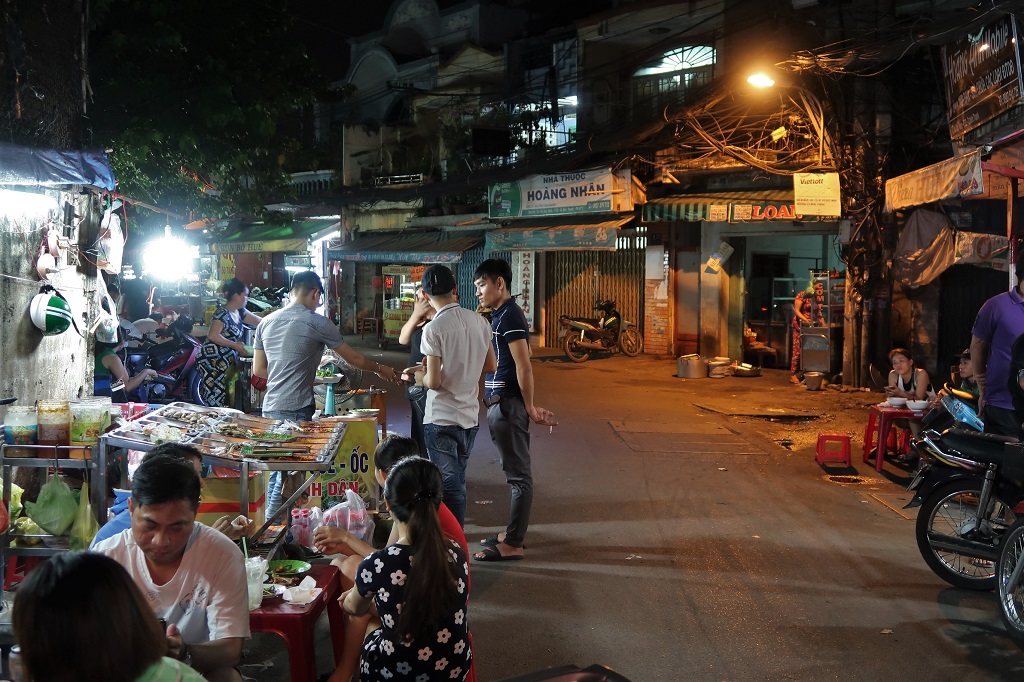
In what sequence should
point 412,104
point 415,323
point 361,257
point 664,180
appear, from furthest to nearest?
point 412,104
point 361,257
point 664,180
point 415,323

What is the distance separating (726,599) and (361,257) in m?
21.5

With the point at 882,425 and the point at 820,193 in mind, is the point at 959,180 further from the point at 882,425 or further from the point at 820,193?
the point at 820,193

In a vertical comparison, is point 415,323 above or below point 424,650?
above

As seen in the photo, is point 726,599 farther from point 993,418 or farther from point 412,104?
point 412,104

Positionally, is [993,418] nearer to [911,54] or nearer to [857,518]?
[857,518]

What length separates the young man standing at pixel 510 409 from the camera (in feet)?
20.8

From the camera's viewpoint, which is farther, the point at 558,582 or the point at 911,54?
the point at 911,54

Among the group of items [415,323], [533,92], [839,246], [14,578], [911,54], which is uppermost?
[533,92]

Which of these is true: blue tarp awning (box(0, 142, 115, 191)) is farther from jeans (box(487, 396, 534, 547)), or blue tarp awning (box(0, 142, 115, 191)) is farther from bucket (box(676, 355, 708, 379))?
bucket (box(676, 355, 708, 379))

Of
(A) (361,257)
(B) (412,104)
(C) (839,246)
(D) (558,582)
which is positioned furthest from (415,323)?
(B) (412,104)

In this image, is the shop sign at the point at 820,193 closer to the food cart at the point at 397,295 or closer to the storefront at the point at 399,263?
the storefront at the point at 399,263

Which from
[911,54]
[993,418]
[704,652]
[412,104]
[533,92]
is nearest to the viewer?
[704,652]

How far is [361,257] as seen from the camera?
2595cm

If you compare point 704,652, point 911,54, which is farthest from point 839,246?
point 704,652
